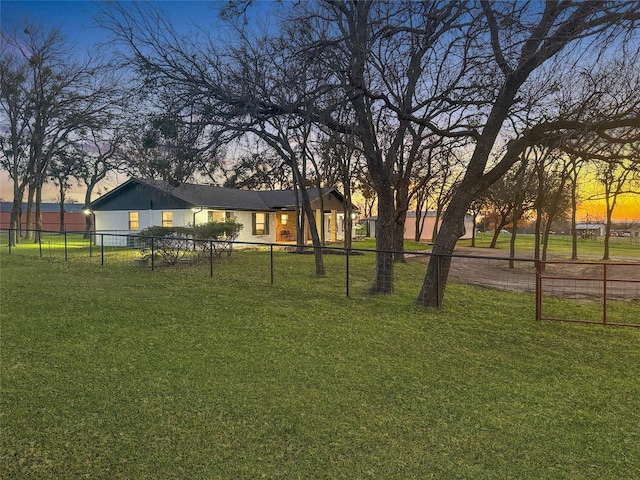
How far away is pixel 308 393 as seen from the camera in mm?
3682

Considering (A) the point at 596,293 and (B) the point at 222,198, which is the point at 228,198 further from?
(A) the point at 596,293

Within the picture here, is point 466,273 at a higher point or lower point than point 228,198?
lower

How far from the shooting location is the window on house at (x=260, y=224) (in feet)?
84.2

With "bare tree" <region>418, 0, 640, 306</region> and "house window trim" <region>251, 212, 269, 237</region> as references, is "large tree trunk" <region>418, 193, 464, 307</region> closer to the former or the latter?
"bare tree" <region>418, 0, 640, 306</region>

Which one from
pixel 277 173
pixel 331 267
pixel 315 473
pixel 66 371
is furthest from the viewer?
pixel 277 173

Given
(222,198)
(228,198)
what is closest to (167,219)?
(222,198)

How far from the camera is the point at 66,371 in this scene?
4035 millimetres

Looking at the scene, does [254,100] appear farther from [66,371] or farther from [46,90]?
Result: [46,90]

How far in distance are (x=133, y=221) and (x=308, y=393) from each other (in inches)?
907

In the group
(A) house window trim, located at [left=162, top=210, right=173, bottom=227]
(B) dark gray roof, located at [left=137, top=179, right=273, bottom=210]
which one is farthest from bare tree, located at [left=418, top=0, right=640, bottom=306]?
(A) house window trim, located at [left=162, top=210, right=173, bottom=227]

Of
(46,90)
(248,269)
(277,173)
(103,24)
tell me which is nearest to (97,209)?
(46,90)

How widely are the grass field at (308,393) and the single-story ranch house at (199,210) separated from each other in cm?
1499

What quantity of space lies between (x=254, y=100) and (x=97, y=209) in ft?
72.1

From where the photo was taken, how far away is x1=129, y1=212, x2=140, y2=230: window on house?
23.8 m
